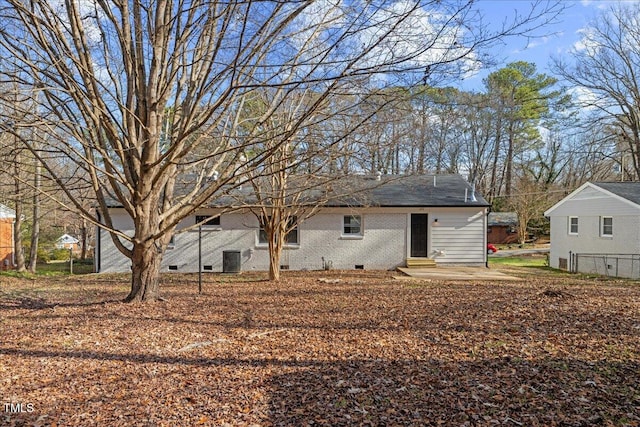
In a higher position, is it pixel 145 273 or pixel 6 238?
pixel 6 238

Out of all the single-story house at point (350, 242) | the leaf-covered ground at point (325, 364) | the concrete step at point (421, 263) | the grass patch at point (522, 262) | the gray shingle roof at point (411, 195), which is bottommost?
the grass patch at point (522, 262)

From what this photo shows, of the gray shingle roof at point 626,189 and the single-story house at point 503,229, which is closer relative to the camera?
the gray shingle roof at point 626,189

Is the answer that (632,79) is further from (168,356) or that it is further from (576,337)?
(168,356)

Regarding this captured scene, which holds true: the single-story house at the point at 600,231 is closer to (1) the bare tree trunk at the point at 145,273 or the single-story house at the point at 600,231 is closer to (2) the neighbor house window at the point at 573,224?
(2) the neighbor house window at the point at 573,224

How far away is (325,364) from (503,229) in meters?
36.8

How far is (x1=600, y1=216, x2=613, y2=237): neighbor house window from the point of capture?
1743cm

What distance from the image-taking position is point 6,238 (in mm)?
20031

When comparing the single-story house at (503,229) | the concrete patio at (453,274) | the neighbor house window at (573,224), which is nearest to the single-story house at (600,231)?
the neighbor house window at (573,224)

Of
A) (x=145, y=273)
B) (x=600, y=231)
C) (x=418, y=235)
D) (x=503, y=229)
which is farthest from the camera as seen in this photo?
(x=503, y=229)

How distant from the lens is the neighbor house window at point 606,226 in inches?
686

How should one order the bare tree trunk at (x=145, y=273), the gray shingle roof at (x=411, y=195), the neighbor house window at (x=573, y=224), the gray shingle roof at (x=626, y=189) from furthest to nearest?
the neighbor house window at (x=573, y=224), the gray shingle roof at (x=626, y=189), the gray shingle roof at (x=411, y=195), the bare tree trunk at (x=145, y=273)

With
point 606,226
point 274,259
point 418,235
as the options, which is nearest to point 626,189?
point 606,226

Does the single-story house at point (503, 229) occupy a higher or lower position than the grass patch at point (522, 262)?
higher

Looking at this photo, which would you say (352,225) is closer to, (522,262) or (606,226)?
(606,226)
